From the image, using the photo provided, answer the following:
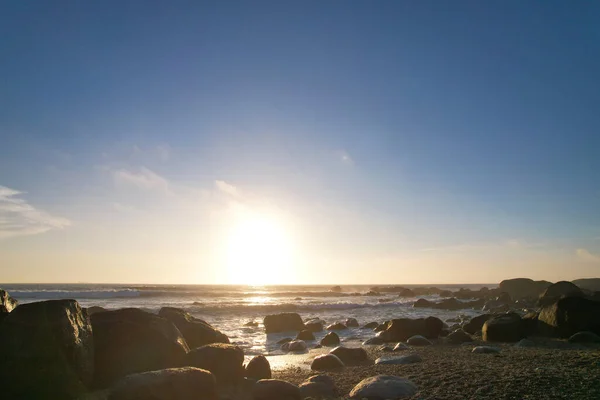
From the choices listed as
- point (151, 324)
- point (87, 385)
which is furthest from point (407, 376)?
point (87, 385)

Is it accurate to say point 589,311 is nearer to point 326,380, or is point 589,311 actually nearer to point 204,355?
point 326,380

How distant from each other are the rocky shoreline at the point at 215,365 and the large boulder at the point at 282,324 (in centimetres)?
864

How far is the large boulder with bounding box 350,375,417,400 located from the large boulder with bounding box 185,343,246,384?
3.04 metres

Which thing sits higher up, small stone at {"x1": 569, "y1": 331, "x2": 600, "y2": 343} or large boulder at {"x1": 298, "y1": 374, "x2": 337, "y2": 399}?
small stone at {"x1": 569, "y1": 331, "x2": 600, "y2": 343}

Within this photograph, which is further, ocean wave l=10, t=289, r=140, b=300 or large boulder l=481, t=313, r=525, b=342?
ocean wave l=10, t=289, r=140, b=300

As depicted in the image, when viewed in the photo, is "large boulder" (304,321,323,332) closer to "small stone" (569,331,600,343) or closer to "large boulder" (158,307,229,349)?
"large boulder" (158,307,229,349)

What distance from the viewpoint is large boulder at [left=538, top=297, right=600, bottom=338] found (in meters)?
15.9

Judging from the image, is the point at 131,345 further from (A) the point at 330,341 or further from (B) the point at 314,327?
(B) the point at 314,327

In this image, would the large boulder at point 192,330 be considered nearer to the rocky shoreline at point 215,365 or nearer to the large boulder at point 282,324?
the rocky shoreline at point 215,365

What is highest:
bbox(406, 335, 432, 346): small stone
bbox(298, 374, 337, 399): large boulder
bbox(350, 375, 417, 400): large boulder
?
bbox(350, 375, 417, 400): large boulder

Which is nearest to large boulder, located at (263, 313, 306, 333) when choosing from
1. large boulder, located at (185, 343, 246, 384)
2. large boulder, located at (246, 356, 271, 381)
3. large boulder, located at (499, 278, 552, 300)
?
large boulder, located at (246, 356, 271, 381)

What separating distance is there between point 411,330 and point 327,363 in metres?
8.30

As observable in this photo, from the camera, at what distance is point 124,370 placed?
8.57 m

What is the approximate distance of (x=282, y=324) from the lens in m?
24.8
